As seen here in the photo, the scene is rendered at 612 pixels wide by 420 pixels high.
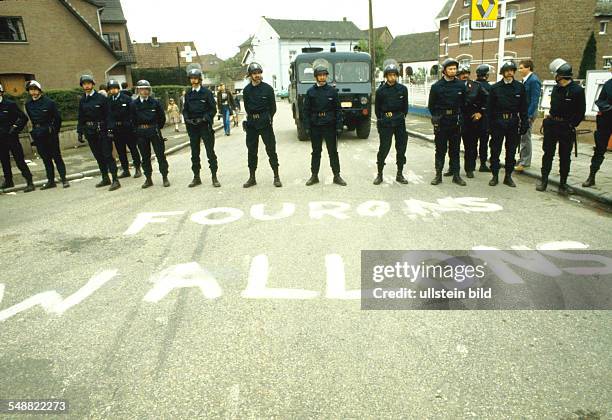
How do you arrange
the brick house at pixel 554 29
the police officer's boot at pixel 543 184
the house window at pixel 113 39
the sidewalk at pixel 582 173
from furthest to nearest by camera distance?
the house window at pixel 113 39, the brick house at pixel 554 29, the police officer's boot at pixel 543 184, the sidewalk at pixel 582 173

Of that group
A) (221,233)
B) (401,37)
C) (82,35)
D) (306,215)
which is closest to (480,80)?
(306,215)

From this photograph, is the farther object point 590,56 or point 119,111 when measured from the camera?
point 590,56

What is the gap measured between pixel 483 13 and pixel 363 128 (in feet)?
16.4

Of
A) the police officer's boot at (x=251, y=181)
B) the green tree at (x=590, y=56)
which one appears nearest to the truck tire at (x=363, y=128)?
the police officer's boot at (x=251, y=181)

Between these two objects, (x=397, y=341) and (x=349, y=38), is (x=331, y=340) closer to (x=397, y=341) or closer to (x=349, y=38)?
(x=397, y=341)

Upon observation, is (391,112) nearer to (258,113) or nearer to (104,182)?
(258,113)

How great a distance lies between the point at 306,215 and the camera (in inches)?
257

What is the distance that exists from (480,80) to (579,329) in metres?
6.56

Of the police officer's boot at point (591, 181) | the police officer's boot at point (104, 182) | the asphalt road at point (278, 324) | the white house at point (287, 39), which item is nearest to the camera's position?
the asphalt road at point (278, 324)

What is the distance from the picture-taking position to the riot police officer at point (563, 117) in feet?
22.8

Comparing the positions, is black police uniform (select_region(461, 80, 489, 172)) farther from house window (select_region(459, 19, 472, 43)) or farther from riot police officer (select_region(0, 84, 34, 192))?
house window (select_region(459, 19, 472, 43))

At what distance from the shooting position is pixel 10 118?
9.05m

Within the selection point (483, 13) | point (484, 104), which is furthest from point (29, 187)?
point (483, 13)

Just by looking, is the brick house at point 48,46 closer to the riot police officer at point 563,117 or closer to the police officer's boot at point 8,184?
the police officer's boot at point 8,184
